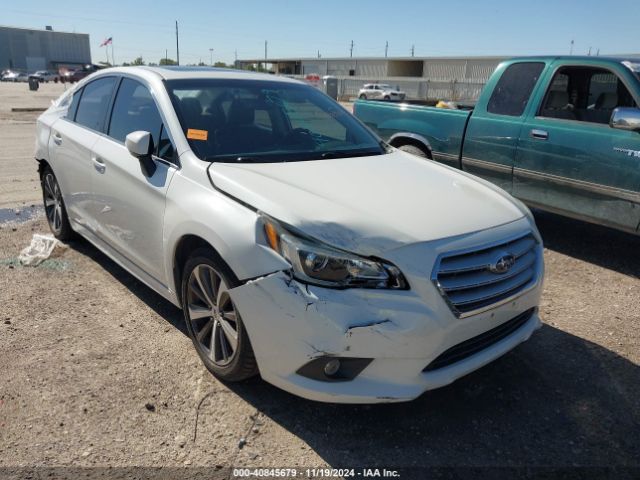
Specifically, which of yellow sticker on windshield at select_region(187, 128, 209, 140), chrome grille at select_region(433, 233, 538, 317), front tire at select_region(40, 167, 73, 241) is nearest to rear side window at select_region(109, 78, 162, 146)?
yellow sticker on windshield at select_region(187, 128, 209, 140)

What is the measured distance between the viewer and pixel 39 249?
16.6 feet

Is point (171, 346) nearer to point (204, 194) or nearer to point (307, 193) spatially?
point (204, 194)

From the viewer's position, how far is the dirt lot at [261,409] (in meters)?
2.50

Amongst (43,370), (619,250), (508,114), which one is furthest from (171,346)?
(619,250)

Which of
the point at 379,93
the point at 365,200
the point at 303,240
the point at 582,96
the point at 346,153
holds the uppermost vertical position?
the point at 379,93

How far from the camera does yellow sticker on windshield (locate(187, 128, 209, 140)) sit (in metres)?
3.25

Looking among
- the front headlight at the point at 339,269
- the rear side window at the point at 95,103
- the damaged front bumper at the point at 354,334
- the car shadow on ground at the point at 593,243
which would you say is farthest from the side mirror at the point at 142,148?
the car shadow on ground at the point at 593,243

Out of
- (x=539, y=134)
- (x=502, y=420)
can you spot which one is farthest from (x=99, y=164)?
(x=539, y=134)

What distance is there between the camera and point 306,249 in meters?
2.40

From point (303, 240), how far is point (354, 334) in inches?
19.2

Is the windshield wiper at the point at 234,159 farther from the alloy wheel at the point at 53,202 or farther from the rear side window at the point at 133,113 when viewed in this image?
the alloy wheel at the point at 53,202

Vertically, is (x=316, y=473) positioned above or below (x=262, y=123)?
below

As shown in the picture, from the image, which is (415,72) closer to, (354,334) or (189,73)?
(189,73)

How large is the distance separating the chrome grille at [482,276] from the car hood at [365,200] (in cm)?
13
